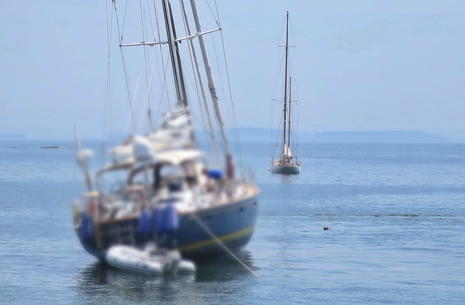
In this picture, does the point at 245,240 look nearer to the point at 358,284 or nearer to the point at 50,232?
the point at 358,284

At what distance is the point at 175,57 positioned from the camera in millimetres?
14477

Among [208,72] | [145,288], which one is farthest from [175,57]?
[145,288]

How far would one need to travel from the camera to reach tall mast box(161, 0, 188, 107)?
1323 cm

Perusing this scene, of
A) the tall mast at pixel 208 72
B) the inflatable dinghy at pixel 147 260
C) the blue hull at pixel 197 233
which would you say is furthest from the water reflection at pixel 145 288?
the inflatable dinghy at pixel 147 260

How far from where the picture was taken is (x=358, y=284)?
4759 inches

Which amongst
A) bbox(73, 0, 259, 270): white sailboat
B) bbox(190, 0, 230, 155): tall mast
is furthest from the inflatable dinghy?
bbox(190, 0, 230, 155): tall mast

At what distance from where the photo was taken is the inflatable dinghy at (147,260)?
31.0 feet

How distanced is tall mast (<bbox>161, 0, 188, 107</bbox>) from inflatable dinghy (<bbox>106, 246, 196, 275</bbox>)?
3.51m

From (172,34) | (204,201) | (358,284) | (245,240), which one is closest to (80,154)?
(204,201)

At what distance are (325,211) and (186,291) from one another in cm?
8531

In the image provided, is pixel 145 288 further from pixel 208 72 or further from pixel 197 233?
pixel 197 233

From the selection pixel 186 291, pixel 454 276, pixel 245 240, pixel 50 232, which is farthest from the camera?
pixel 50 232

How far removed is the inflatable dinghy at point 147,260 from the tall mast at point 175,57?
11.5ft

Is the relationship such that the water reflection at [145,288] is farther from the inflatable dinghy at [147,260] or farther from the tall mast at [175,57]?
the inflatable dinghy at [147,260]
